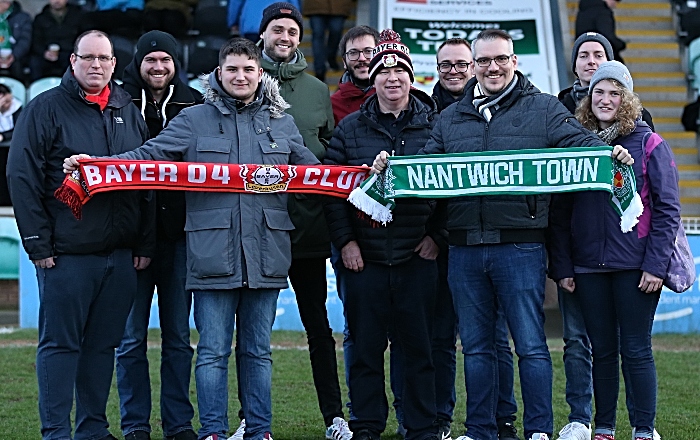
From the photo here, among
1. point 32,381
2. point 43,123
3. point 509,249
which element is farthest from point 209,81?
point 32,381

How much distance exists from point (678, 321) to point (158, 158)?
306 inches

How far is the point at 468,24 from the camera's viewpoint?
60.2 ft

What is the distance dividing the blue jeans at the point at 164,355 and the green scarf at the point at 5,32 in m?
10.8

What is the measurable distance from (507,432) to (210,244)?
218 centimetres

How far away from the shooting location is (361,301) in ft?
21.5

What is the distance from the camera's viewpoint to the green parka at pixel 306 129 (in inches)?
273

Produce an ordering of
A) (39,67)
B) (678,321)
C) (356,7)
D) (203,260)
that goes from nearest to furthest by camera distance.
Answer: (203,260), (678,321), (39,67), (356,7)

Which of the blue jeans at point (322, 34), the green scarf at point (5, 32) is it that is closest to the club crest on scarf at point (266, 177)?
the blue jeans at point (322, 34)

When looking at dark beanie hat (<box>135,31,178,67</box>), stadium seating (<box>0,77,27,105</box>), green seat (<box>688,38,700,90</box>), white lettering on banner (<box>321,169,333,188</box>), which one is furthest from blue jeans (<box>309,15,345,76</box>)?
white lettering on banner (<box>321,169,333,188</box>)

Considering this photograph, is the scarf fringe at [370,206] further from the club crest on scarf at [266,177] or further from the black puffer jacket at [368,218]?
the club crest on scarf at [266,177]

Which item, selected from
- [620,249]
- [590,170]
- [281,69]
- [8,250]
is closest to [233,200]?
[281,69]

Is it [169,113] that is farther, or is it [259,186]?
[169,113]

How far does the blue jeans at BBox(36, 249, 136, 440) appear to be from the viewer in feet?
20.2

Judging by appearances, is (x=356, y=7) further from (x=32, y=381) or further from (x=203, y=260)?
(x=203, y=260)
